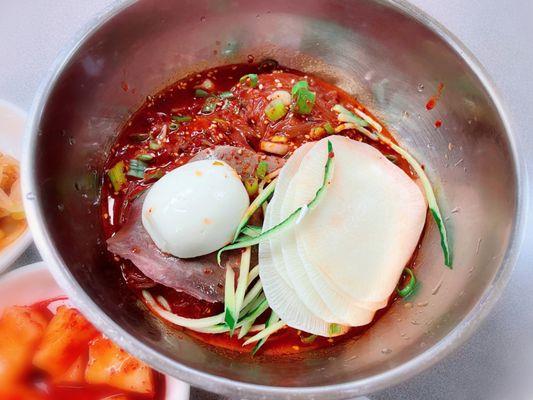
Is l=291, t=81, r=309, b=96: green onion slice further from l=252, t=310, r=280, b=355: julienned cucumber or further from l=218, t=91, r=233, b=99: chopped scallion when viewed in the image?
l=252, t=310, r=280, b=355: julienned cucumber

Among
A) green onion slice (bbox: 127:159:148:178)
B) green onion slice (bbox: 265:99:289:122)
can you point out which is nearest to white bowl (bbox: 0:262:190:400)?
green onion slice (bbox: 127:159:148:178)

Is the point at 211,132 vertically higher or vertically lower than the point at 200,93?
lower

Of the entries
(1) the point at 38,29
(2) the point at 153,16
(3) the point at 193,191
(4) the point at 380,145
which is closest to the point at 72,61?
(2) the point at 153,16

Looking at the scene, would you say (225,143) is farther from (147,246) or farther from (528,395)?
(528,395)

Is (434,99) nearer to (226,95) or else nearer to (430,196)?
A: (430,196)

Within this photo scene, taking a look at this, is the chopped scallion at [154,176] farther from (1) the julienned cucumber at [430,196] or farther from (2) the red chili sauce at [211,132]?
(1) the julienned cucumber at [430,196]

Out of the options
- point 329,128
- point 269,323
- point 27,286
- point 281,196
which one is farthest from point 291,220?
point 27,286

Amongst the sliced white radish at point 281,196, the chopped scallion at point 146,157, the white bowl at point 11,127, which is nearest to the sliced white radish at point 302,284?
the sliced white radish at point 281,196
